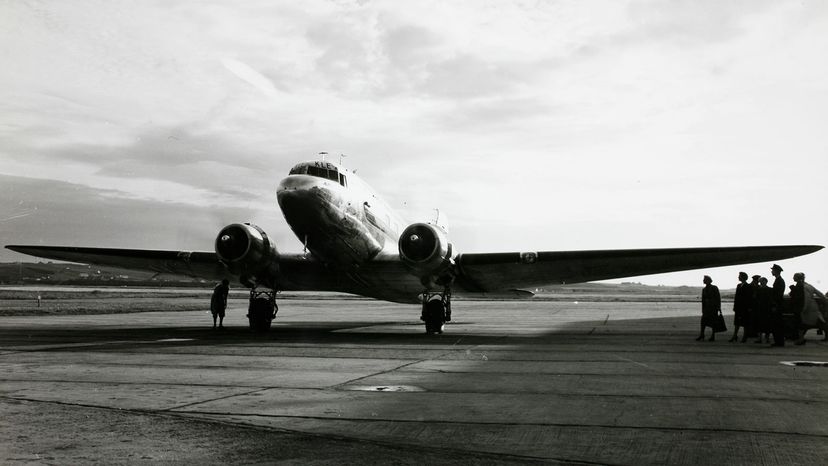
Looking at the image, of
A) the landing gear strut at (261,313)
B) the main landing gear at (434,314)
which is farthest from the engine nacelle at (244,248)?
the main landing gear at (434,314)

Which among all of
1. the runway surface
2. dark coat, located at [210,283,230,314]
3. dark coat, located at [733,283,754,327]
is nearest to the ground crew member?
dark coat, located at [210,283,230,314]

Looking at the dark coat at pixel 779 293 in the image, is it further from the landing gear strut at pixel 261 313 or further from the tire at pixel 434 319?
the landing gear strut at pixel 261 313

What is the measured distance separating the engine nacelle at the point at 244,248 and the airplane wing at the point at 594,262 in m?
5.70

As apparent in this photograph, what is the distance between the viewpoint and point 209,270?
77.9ft

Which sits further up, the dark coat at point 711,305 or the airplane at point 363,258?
the airplane at point 363,258

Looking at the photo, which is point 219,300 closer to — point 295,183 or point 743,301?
point 295,183

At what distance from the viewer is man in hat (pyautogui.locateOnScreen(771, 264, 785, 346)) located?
55.0 feet

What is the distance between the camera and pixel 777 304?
17.0 meters

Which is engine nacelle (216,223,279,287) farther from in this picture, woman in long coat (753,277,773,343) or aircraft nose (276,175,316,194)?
woman in long coat (753,277,773,343)

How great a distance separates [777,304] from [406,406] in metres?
12.6

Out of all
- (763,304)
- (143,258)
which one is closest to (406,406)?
(763,304)

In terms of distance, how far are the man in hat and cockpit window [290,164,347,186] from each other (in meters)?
11.5

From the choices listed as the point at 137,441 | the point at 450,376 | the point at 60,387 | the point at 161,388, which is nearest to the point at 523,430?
the point at 137,441

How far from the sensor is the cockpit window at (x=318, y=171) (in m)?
19.7
